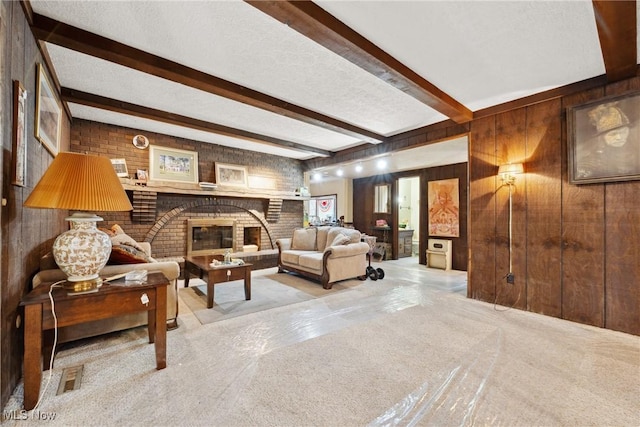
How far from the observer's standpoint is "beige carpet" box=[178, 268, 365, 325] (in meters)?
3.07

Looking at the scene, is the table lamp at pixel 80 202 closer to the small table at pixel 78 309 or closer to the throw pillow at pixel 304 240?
the small table at pixel 78 309

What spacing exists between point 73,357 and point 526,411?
311 cm

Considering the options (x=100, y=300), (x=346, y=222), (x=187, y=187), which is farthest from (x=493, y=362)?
(x=346, y=222)

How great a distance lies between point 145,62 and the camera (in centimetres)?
234

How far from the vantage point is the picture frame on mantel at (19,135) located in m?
1.62

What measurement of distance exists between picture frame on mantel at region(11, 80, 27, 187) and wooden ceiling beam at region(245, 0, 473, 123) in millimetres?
1517

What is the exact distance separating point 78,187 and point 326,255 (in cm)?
296

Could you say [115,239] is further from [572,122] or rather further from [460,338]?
[572,122]

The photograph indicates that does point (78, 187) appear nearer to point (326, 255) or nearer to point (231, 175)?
point (326, 255)

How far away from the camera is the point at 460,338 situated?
2.42 meters

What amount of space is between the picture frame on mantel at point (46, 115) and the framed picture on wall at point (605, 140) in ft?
15.8

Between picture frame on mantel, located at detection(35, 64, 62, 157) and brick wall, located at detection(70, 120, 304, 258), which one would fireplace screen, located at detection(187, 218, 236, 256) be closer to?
brick wall, located at detection(70, 120, 304, 258)

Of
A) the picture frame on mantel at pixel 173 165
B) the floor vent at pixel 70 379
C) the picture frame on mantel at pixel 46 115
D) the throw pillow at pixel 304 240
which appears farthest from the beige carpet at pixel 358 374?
the picture frame on mantel at pixel 173 165

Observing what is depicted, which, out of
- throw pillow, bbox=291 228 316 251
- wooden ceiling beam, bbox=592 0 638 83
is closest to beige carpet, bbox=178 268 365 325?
throw pillow, bbox=291 228 316 251
